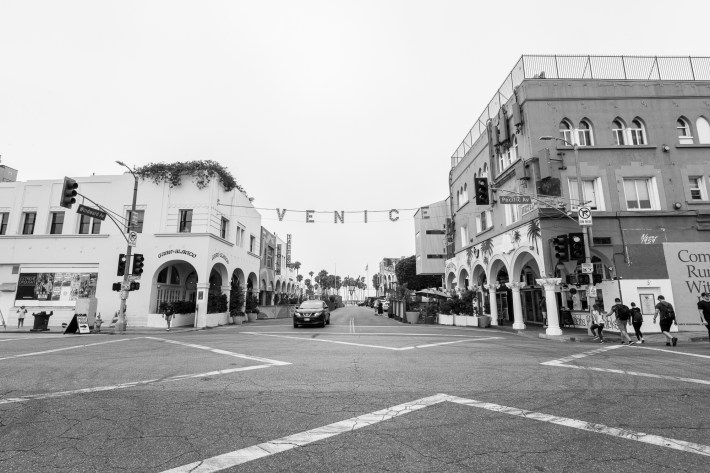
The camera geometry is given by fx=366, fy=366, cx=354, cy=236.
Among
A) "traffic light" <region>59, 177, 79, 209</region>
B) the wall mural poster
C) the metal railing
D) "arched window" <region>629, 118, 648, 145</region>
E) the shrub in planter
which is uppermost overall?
the metal railing

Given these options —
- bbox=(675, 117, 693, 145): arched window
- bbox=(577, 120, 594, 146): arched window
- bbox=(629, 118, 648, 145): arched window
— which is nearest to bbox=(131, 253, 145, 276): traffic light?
bbox=(577, 120, 594, 146): arched window

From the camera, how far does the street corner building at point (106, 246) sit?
25.2 m

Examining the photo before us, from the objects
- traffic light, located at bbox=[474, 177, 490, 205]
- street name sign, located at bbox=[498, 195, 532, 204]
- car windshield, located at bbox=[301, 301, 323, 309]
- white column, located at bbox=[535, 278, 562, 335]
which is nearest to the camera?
traffic light, located at bbox=[474, 177, 490, 205]

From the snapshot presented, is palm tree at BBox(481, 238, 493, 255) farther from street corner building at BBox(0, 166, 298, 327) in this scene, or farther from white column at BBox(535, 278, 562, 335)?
street corner building at BBox(0, 166, 298, 327)

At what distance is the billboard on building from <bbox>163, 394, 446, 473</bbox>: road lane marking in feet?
65.2

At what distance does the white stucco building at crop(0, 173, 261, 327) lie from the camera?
2527cm

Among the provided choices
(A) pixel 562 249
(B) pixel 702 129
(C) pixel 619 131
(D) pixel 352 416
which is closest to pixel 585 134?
(C) pixel 619 131

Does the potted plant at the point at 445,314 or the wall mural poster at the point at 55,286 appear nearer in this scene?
the wall mural poster at the point at 55,286

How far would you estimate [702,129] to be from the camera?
20.6 m

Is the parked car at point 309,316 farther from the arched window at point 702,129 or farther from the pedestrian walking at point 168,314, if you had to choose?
the arched window at point 702,129

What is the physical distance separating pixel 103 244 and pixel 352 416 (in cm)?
2752

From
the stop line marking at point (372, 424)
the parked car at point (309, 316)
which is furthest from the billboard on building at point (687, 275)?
the parked car at point (309, 316)

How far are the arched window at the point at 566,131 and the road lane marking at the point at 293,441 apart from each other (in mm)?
20344

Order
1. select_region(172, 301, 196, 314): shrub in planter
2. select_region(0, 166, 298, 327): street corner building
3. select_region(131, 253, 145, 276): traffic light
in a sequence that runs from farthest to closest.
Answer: select_region(0, 166, 298, 327): street corner building → select_region(172, 301, 196, 314): shrub in planter → select_region(131, 253, 145, 276): traffic light
